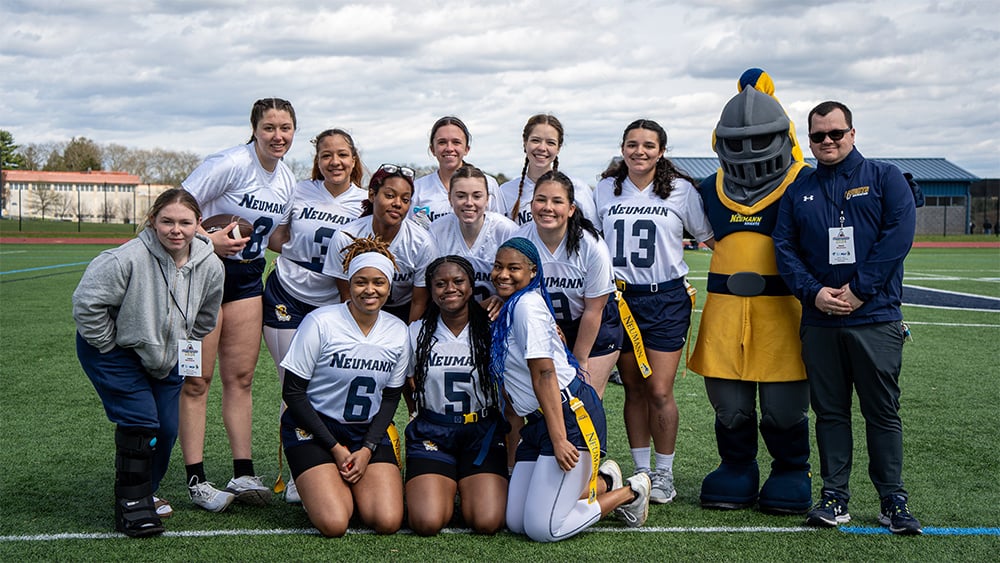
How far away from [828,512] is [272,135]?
11.3ft

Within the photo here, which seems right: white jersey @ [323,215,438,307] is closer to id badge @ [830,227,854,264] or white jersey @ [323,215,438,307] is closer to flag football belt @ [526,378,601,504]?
flag football belt @ [526,378,601,504]

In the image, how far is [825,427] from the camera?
422cm

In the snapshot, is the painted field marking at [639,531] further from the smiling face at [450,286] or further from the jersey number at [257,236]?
the jersey number at [257,236]

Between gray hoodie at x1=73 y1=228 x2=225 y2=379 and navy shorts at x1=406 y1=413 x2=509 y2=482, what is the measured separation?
125cm

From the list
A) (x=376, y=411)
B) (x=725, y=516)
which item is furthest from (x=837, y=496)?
(x=376, y=411)

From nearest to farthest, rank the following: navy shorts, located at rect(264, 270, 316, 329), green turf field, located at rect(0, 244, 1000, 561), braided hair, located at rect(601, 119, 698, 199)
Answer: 1. green turf field, located at rect(0, 244, 1000, 561)
2. braided hair, located at rect(601, 119, 698, 199)
3. navy shorts, located at rect(264, 270, 316, 329)

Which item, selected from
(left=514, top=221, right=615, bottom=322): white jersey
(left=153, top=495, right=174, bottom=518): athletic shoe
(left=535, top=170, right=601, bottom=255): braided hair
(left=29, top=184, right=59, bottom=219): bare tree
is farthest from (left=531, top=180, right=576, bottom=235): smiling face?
(left=29, top=184, right=59, bottom=219): bare tree

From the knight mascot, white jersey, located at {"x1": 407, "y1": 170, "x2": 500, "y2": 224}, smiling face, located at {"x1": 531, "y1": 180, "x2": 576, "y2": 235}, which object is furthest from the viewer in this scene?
white jersey, located at {"x1": 407, "y1": 170, "x2": 500, "y2": 224}

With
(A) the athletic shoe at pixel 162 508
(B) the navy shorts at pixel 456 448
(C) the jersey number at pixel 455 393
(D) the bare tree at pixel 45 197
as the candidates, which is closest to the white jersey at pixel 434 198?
(C) the jersey number at pixel 455 393

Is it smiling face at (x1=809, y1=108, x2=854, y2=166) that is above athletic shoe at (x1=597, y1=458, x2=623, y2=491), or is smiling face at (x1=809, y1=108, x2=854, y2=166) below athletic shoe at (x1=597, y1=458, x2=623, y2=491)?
above

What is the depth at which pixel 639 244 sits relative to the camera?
464cm

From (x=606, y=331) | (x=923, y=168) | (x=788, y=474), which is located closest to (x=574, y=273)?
(x=606, y=331)

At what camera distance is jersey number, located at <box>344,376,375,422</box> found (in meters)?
4.23

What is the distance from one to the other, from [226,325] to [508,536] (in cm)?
189
